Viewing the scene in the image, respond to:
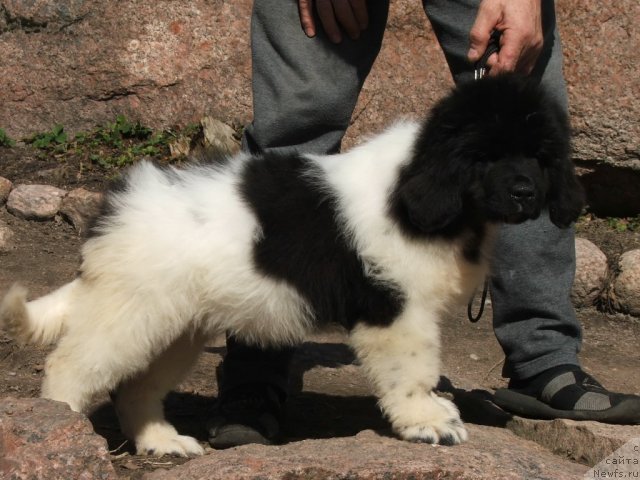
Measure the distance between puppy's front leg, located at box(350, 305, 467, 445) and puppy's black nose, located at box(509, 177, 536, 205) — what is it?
0.59m

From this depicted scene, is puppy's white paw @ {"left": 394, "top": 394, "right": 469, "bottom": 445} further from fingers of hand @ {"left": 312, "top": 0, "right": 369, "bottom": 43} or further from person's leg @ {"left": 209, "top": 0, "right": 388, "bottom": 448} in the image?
fingers of hand @ {"left": 312, "top": 0, "right": 369, "bottom": 43}

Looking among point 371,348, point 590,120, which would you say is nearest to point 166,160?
point 590,120

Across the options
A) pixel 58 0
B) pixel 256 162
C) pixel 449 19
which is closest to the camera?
pixel 256 162

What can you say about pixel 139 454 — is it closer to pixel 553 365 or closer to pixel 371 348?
pixel 371 348

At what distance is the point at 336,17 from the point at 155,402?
1.87 meters

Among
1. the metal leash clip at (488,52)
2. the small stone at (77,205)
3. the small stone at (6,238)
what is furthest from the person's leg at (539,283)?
the small stone at (6,238)

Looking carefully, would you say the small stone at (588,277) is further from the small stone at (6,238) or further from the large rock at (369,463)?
the small stone at (6,238)

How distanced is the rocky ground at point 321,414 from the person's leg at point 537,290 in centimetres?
21

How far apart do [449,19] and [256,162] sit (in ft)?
Answer: 3.62

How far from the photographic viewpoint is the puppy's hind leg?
14.0 feet

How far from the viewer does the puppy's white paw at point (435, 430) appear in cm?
383

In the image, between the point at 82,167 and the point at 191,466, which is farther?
the point at 82,167

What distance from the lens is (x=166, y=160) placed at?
26.7ft

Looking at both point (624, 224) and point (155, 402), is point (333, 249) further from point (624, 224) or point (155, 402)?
point (624, 224)
